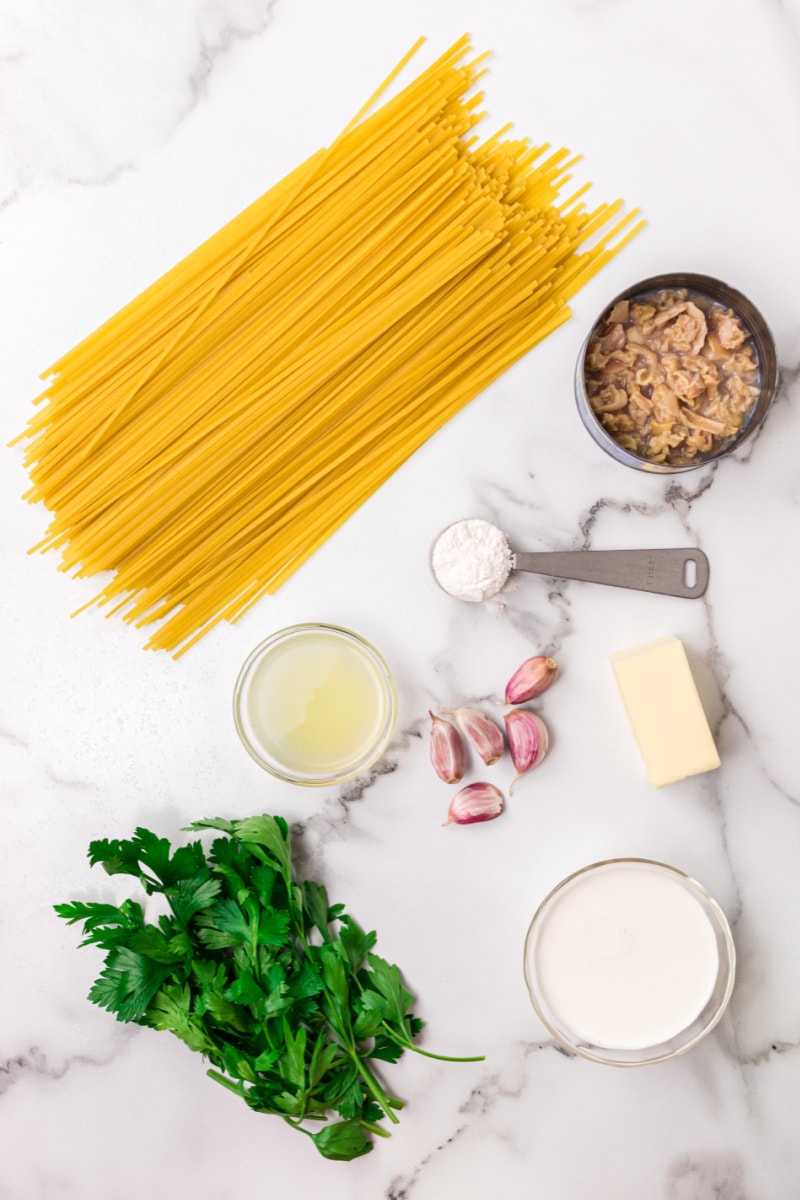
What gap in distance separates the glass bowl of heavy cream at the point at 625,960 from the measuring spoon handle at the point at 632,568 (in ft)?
1.36

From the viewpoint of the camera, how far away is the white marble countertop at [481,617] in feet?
4.25

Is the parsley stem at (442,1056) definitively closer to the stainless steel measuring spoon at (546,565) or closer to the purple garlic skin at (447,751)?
the purple garlic skin at (447,751)

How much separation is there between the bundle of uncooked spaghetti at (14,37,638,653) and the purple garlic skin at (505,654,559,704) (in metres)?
0.40

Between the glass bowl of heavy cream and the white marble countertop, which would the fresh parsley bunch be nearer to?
the white marble countertop

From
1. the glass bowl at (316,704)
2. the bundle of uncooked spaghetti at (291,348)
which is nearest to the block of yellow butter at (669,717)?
the glass bowl at (316,704)

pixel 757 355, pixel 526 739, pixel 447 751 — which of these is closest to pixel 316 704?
pixel 447 751

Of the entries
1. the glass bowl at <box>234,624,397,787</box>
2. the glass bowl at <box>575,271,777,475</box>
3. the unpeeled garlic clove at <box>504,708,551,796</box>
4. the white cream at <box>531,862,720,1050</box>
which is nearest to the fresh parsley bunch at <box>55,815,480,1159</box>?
the glass bowl at <box>234,624,397,787</box>

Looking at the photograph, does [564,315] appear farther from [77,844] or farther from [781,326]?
[77,844]

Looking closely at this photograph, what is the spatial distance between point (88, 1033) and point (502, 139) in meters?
1.55

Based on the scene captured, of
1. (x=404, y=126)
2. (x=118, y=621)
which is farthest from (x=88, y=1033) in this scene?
(x=404, y=126)

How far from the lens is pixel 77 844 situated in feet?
4.39

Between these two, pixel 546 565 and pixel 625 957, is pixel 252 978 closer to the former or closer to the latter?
pixel 625 957

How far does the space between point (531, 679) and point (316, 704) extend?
13.2 inches

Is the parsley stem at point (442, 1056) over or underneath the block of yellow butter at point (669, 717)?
underneath
